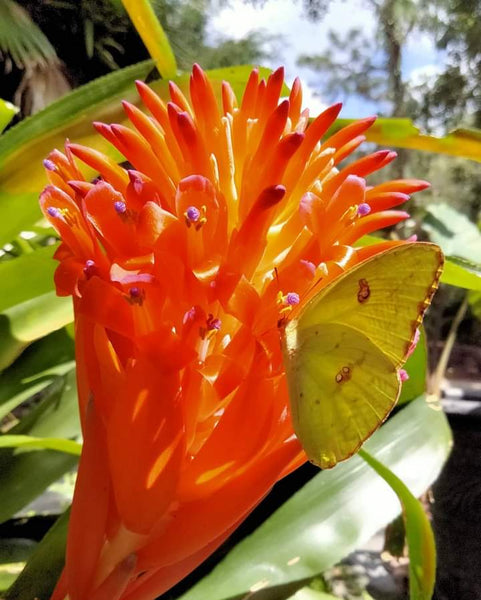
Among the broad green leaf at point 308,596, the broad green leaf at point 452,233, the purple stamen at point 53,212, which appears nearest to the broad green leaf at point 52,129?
the purple stamen at point 53,212

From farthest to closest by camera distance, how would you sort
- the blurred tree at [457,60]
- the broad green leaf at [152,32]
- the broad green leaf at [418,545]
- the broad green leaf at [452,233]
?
the blurred tree at [457,60] → the broad green leaf at [452,233] → the broad green leaf at [152,32] → the broad green leaf at [418,545]

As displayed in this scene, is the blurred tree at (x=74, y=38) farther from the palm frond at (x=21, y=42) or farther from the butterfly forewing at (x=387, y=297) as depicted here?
the butterfly forewing at (x=387, y=297)

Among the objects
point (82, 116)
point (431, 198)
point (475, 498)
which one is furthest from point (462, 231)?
point (431, 198)

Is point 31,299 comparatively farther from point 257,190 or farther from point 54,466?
point 257,190

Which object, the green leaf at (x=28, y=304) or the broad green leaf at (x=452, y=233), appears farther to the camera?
the broad green leaf at (x=452, y=233)

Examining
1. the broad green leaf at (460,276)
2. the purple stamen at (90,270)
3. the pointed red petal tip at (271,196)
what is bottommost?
the broad green leaf at (460,276)

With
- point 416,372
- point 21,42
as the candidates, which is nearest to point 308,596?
point 416,372
